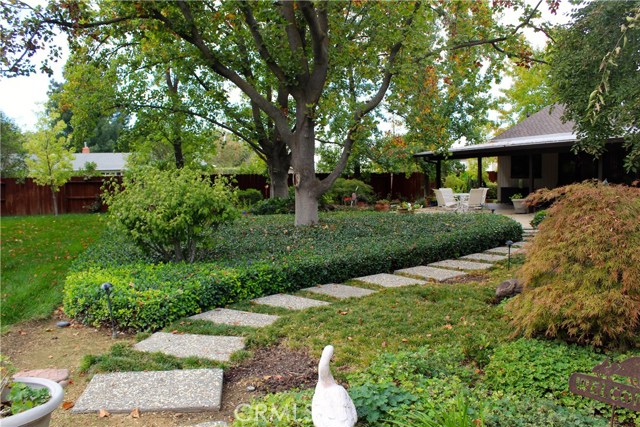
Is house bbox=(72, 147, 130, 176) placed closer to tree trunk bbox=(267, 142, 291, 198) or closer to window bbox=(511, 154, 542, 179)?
tree trunk bbox=(267, 142, 291, 198)

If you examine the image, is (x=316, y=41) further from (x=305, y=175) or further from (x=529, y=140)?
(x=529, y=140)

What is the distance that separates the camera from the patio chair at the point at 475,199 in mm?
16828

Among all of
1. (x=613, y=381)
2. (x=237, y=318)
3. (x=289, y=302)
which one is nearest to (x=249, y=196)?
(x=289, y=302)

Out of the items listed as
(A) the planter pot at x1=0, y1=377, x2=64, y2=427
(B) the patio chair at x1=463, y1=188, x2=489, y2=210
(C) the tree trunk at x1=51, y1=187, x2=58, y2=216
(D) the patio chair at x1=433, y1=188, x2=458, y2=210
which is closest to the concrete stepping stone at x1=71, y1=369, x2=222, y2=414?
(A) the planter pot at x1=0, y1=377, x2=64, y2=427

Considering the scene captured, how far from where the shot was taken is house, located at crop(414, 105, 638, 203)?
16359 mm

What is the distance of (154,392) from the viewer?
3434mm

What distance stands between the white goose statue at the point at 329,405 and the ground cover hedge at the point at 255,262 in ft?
9.57

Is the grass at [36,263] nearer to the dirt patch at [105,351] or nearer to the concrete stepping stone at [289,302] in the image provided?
the dirt patch at [105,351]

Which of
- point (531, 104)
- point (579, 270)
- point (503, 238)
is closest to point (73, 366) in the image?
point (579, 270)

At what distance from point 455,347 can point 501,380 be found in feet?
2.12

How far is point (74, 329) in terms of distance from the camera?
525 centimetres

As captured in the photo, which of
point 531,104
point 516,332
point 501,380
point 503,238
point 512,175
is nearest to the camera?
point 501,380

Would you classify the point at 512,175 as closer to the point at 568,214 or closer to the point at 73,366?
the point at 568,214

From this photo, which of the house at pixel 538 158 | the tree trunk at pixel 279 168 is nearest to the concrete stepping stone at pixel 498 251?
the house at pixel 538 158
